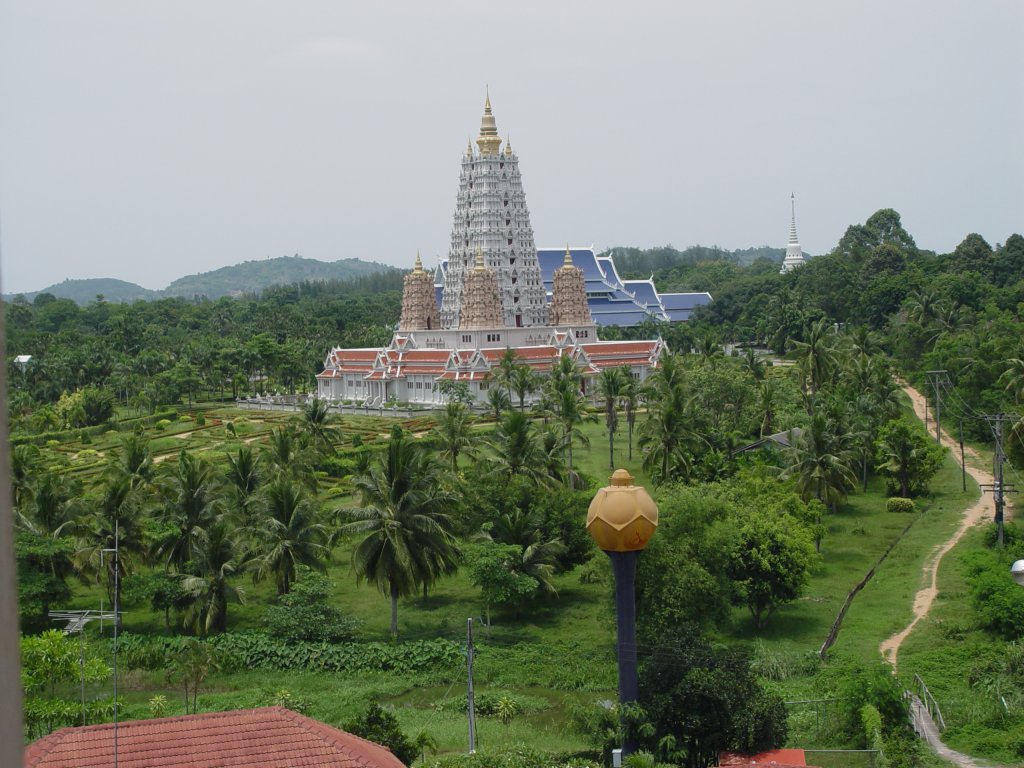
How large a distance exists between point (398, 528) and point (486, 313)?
52.0 meters

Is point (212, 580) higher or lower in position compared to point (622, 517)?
lower

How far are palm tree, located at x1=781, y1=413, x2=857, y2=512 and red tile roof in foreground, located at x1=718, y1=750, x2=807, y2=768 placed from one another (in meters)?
19.5

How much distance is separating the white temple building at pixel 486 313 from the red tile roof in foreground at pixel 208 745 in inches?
2331

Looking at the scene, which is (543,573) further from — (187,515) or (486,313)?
(486,313)

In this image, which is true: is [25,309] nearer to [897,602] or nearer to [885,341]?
[885,341]

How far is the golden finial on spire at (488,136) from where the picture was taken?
8581cm

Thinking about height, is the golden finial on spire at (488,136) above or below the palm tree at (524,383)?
above

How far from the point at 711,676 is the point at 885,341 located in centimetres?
6590

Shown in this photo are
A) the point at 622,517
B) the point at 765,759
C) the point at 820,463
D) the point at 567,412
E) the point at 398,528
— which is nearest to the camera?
the point at 622,517

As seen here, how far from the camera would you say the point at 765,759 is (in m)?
21.5

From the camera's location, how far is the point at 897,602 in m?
32.1

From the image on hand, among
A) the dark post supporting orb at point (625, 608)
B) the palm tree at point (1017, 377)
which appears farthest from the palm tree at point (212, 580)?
the palm tree at point (1017, 377)

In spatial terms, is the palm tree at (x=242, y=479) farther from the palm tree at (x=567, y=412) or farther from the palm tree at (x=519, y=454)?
the palm tree at (x=567, y=412)

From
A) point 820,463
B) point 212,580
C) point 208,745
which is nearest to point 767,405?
point 820,463
